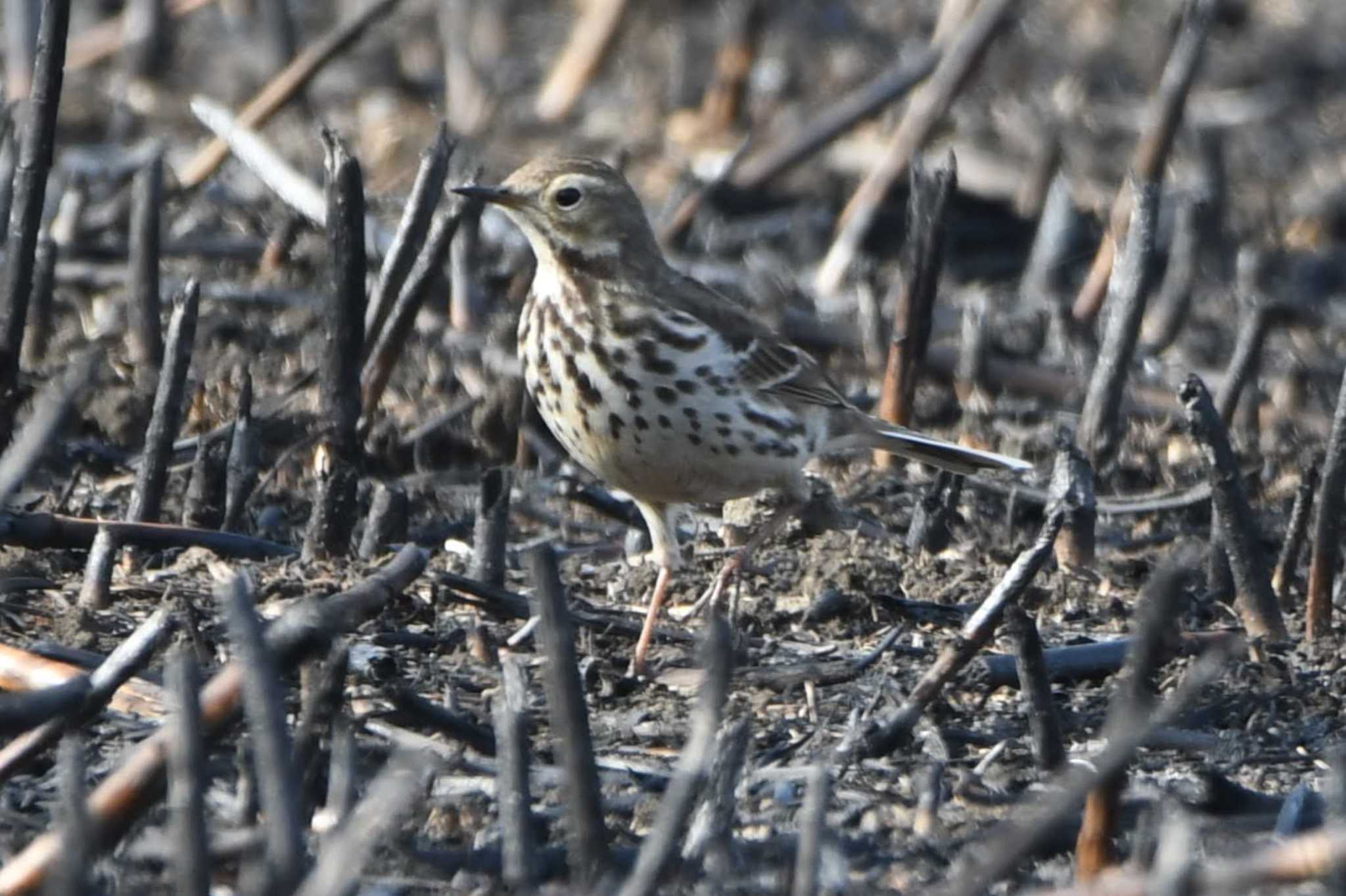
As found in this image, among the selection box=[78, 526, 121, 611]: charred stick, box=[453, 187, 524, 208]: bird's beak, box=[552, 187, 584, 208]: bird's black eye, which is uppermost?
box=[552, 187, 584, 208]: bird's black eye

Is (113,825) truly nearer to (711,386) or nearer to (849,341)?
(711,386)

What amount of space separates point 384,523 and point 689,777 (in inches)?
111

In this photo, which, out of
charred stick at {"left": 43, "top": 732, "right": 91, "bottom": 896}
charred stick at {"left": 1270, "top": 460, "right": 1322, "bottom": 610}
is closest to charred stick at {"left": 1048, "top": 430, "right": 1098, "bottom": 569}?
charred stick at {"left": 1270, "top": 460, "right": 1322, "bottom": 610}

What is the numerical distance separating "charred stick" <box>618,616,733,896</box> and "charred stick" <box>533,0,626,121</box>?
7517 mm

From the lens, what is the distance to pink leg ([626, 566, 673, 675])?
5301mm

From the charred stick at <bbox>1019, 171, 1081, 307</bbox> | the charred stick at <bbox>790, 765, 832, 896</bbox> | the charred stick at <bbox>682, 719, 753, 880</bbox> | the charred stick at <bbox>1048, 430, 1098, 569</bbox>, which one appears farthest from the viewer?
the charred stick at <bbox>1019, 171, 1081, 307</bbox>

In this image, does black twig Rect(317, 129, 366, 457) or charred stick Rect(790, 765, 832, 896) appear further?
black twig Rect(317, 129, 366, 457)

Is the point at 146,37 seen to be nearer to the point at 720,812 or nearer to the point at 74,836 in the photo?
the point at 720,812

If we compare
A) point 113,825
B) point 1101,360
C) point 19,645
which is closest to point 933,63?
point 1101,360

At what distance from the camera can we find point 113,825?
12.0 feet

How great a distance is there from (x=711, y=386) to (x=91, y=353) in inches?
86.9

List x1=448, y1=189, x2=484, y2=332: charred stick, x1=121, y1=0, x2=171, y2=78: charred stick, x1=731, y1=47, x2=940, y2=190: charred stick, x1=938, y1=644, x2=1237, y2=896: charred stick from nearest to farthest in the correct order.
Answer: x1=938, y1=644, x2=1237, y2=896: charred stick
x1=448, y1=189, x2=484, y2=332: charred stick
x1=731, y1=47, x2=940, y2=190: charred stick
x1=121, y1=0, x2=171, y2=78: charred stick

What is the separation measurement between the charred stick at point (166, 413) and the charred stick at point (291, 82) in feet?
9.41

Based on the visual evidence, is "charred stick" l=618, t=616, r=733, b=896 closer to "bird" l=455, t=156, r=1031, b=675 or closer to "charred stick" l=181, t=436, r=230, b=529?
"bird" l=455, t=156, r=1031, b=675
